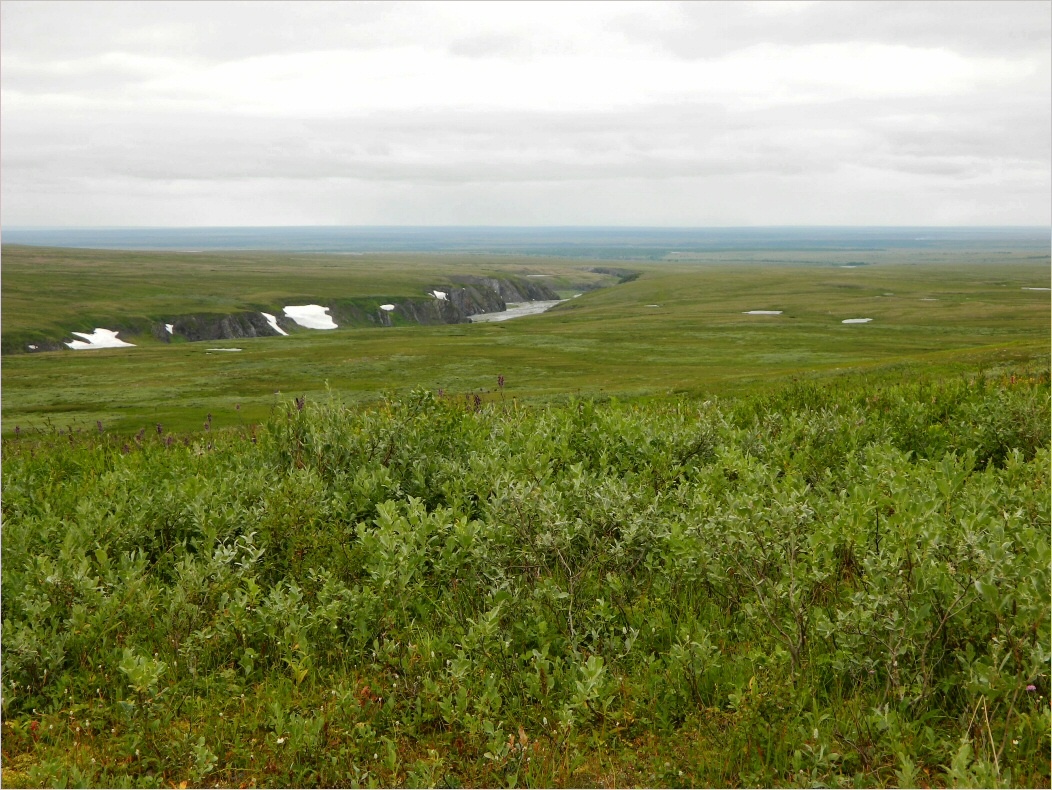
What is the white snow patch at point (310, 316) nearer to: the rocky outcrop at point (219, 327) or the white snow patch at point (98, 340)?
the rocky outcrop at point (219, 327)

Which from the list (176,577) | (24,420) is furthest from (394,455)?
A: (24,420)

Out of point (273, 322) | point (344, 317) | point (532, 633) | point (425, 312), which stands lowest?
point (273, 322)

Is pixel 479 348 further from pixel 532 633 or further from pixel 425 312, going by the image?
pixel 425 312

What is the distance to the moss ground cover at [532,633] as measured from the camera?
182 inches

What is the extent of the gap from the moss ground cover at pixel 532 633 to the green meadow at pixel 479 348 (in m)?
3.67

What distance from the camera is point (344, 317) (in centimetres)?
14562

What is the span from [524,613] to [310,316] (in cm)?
14039

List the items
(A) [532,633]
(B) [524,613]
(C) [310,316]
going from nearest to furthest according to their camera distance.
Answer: (A) [532,633] → (B) [524,613] → (C) [310,316]

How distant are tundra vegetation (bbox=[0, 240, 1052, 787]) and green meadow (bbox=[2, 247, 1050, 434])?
2829 mm

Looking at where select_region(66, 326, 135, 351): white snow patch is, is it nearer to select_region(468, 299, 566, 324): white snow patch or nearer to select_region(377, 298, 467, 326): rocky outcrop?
select_region(377, 298, 467, 326): rocky outcrop

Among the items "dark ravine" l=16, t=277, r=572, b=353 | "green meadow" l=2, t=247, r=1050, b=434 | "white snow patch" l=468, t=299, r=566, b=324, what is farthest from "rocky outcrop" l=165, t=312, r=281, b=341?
"white snow patch" l=468, t=299, r=566, b=324

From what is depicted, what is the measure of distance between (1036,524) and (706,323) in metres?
101

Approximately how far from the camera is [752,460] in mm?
8344

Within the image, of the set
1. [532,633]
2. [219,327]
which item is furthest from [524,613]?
[219,327]
